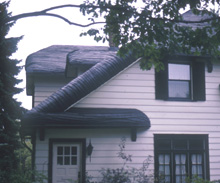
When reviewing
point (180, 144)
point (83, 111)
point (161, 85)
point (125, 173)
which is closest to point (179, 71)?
point (161, 85)

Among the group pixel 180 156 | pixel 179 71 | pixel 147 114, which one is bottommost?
pixel 180 156

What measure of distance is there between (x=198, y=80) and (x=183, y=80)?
51cm

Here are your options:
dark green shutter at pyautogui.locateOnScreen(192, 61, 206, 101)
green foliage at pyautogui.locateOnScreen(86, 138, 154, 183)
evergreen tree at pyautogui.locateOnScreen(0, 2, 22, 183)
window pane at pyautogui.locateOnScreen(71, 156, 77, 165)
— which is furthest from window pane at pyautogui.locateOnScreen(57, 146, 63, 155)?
dark green shutter at pyautogui.locateOnScreen(192, 61, 206, 101)


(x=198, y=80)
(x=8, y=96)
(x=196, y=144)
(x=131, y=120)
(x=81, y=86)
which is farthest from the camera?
(x=8, y=96)

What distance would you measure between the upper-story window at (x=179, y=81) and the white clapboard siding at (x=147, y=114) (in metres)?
0.40

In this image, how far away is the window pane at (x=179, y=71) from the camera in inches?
499

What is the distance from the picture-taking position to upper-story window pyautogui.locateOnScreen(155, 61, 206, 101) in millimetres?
12406

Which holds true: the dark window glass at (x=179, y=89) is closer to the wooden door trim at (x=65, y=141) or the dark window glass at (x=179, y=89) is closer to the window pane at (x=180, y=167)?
the window pane at (x=180, y=167)

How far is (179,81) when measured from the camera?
500 inches

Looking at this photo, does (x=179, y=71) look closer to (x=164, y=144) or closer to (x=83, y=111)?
(x=164, y=144)

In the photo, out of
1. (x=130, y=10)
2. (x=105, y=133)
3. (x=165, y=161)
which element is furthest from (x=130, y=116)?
(x=130, y=10)

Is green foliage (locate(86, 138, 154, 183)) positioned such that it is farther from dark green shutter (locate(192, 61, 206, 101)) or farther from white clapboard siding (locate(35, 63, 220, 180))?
dark green shutter (locate(192, 61, 206, 101))

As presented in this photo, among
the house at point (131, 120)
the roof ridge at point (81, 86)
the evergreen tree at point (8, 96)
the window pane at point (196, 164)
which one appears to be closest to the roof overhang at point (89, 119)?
the house at point (131, 120)

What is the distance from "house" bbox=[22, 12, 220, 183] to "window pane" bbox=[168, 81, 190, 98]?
3 centimetres
